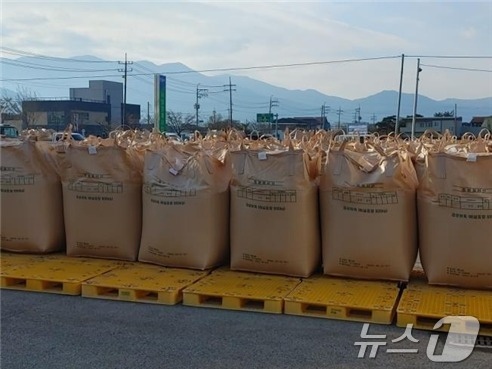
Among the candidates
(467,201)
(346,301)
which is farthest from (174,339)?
(467,201)

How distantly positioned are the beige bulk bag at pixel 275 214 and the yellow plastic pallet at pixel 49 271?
1.21 meters

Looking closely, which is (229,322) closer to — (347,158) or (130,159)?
(347,158)

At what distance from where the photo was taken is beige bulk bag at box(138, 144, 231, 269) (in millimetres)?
4559

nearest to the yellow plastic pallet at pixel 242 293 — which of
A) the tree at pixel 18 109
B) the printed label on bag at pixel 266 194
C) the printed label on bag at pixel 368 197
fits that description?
the printed label on bag at pixel 266 194

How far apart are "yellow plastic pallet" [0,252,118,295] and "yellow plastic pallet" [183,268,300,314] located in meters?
0.93

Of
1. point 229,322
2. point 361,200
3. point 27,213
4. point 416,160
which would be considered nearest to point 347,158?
point 361,200

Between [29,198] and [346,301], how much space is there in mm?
2933

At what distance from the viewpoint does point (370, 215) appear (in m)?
4.20

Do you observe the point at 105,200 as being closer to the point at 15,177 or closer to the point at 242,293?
the point at 15,177

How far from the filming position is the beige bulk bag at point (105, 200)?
4.91 metres

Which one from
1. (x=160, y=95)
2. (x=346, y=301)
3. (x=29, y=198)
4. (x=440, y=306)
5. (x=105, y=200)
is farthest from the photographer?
(x=160, y=95)

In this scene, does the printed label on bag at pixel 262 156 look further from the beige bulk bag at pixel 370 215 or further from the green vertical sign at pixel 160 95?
the green vertical sign at pixel 160 95

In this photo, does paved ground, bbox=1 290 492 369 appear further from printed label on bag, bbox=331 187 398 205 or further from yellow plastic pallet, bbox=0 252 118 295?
printed label on bag, bbox=331 187 398 205

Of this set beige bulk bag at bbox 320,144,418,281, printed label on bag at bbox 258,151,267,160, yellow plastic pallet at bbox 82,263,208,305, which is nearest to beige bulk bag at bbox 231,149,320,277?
printed label on bag at bbox 258,151,267,160
